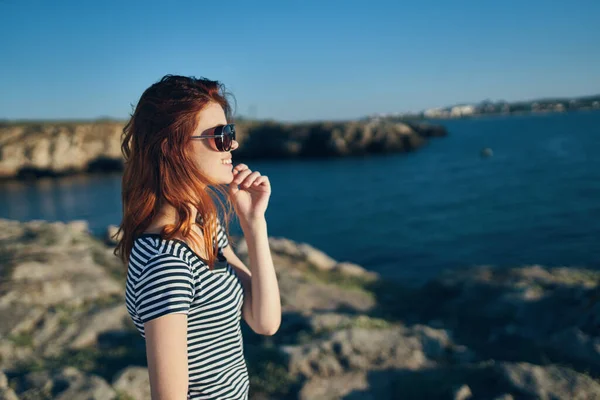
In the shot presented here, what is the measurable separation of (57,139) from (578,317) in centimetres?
6215

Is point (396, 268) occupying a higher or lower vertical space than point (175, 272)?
lower

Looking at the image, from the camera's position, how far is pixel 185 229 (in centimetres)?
185

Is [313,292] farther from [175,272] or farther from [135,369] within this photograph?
[175,272]

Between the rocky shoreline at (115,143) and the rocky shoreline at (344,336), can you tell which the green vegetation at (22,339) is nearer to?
the rocky shoreline at (344,336)

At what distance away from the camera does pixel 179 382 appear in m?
1.64

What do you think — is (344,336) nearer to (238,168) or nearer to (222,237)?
(222,237)

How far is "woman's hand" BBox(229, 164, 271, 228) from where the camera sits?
2.17m

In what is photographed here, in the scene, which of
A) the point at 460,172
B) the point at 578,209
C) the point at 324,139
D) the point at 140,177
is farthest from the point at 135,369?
the point at 324,139

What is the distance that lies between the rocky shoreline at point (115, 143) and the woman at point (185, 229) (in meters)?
56.8

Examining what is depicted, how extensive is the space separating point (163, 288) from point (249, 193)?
27.9 inches

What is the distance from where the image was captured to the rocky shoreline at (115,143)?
56062 millimetres

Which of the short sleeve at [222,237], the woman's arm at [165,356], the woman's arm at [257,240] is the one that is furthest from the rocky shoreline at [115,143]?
the woman's arm at [165,356]

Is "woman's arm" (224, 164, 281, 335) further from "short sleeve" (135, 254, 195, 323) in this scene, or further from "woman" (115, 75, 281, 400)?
"short sleeve" (135, 254, 195, 323)

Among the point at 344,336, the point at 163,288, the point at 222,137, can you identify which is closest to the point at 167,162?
the point at 222,137
